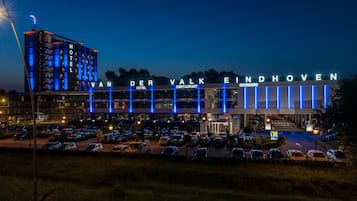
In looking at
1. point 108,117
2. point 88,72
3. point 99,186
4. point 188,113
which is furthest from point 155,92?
point 88,72

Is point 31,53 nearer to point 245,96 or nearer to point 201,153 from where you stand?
point 245,96

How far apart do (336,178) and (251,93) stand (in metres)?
51.6

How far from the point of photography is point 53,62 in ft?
512

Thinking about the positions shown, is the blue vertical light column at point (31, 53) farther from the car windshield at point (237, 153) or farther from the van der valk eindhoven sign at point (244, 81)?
the car windshield at point (237, 153)

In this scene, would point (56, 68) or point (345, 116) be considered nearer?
point (345, 116)

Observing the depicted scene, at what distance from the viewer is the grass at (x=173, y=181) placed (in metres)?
18.8

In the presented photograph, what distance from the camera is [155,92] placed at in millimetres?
82625

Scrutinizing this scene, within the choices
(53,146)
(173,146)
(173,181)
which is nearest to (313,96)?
(173,146)

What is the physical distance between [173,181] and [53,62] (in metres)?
149

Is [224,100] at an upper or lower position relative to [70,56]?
lower

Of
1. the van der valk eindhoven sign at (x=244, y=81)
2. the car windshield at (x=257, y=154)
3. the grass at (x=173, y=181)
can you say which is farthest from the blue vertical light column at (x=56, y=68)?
the car windshield at (x=257, y=154)

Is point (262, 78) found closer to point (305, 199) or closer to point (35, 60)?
point (305, 199)

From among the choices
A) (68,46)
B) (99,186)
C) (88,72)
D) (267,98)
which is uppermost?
(68,46)

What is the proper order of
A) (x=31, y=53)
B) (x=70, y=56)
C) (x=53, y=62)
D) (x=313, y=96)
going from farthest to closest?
1. (x=70, y=56)
2. (x=53, y=62)
3. (x=31, y=53)
4. (x=313, y=96)
